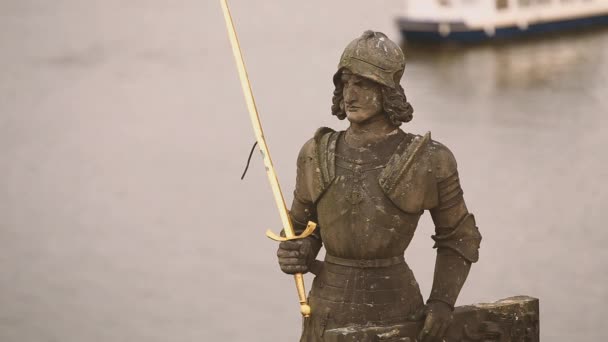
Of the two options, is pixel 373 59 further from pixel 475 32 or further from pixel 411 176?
pixel 475 32

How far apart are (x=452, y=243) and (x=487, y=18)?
2240cm

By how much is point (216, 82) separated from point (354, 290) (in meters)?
17.2

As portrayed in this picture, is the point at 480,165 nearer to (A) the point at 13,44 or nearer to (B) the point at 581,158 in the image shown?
(B) the point at 581,158

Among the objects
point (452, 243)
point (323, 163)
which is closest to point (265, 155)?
point (323, 163)

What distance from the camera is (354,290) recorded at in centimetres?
986

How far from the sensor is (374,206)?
977cm

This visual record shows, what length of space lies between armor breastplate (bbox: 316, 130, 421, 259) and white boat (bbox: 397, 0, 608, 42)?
71.0ft

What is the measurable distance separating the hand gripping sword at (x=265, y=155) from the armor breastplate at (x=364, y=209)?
0.56ft


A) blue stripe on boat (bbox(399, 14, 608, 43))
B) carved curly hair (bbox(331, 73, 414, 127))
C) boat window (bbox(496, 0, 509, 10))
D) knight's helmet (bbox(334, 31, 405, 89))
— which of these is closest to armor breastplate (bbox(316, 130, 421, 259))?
carved curly hair (bbox(331, 73, 414, 127))

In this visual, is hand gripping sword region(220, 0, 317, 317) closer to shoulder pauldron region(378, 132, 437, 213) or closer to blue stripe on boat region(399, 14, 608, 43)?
shoulder pauldron region(378, 132, 437, 213)

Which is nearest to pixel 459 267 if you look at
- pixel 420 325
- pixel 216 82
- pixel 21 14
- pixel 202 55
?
pixel 420 325

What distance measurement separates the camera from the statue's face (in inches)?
384

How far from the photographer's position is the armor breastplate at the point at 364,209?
32.1 ft

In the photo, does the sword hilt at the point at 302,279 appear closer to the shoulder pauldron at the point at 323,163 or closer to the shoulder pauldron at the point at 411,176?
the shoulder pauldron at the point at 323,163
